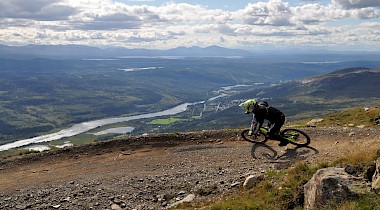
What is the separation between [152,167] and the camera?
20422 millimetres

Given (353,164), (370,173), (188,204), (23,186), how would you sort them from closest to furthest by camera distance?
(370,173) < (353,164) < (188,204) < (23,186)

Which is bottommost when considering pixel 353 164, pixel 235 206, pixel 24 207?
pixel 24 207

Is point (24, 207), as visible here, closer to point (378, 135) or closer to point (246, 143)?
point (246, 143)

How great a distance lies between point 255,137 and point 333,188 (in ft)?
37.6

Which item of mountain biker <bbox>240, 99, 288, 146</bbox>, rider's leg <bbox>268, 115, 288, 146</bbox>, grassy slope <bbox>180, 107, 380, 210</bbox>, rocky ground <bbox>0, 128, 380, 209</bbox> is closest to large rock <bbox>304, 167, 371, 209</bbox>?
grassy slope <bbox>180, 107, 380, 210</bbox>

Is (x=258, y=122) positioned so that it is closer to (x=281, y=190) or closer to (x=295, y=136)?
(x=295, y=136)

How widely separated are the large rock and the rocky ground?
4.41 m

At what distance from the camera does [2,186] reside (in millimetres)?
19297

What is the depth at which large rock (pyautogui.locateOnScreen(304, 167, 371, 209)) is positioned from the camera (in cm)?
1144

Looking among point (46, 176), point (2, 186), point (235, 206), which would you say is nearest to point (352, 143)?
point (235, 206)

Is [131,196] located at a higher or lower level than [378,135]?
lower

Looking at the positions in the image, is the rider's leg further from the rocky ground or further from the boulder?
the boulder

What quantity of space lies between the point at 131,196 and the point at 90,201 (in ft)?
6.43

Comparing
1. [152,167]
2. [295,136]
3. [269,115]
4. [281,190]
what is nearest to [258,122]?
[269,115]
